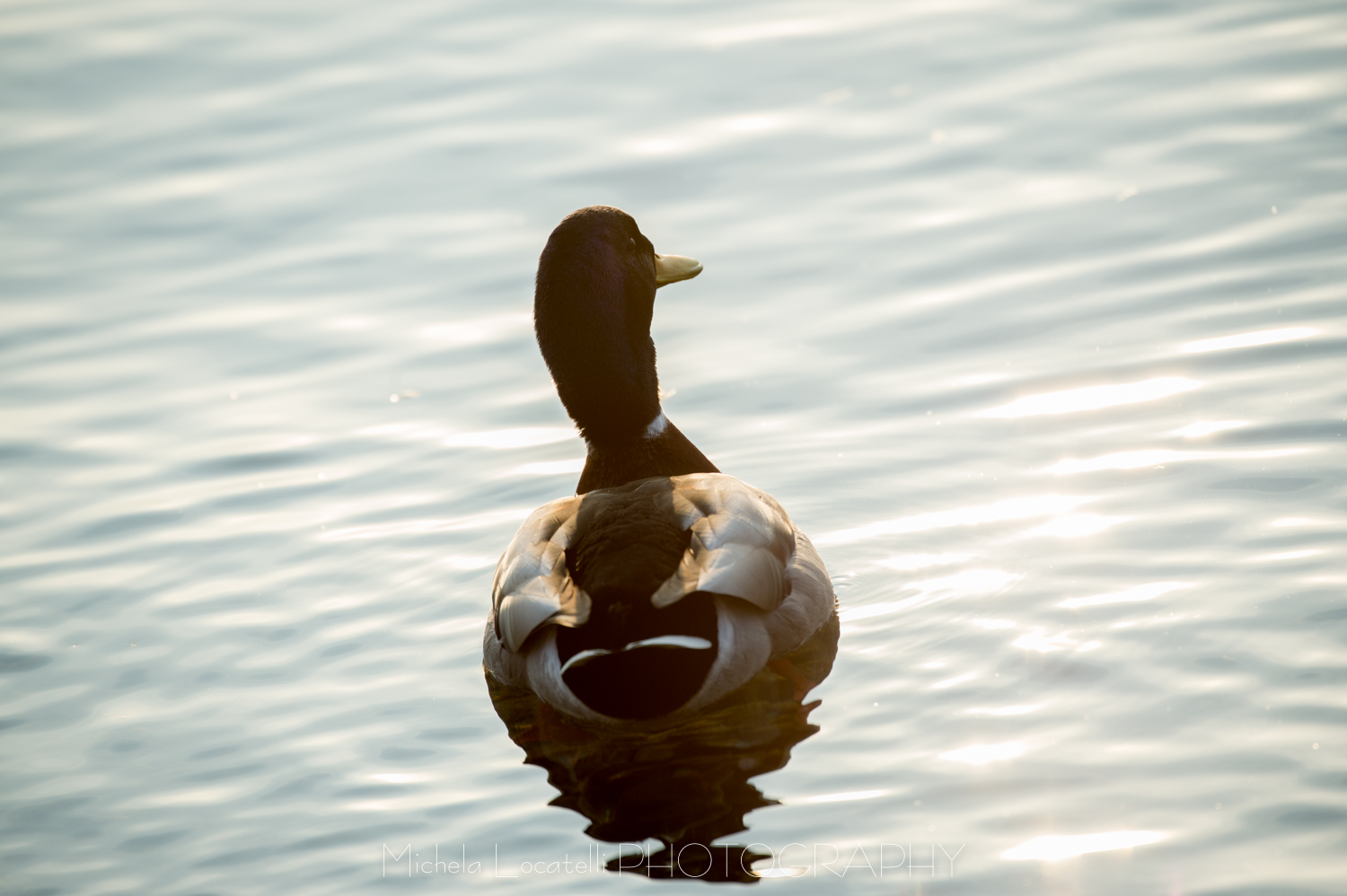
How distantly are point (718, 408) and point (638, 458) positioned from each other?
1390 millimetres

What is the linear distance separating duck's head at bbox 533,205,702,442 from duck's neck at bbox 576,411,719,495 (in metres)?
0.03

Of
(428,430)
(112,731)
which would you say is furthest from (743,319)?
(112,731)

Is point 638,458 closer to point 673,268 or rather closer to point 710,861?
point 673,268

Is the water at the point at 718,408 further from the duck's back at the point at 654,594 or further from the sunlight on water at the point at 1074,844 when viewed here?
the duck's back at the point at 654,594

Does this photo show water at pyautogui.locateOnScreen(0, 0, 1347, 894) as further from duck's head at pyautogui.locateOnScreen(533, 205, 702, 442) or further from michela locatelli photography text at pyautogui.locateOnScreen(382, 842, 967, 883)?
duck's head at pyautogui.locateOnScreen(533, 205, 702, 442)

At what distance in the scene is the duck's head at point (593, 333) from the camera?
22.3 ft

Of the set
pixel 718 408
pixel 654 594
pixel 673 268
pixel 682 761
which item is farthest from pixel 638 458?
pixel 682 761

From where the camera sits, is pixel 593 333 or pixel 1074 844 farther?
pixel 593 333

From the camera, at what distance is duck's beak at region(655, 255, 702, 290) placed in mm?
7605

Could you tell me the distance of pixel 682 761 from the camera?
211 inches

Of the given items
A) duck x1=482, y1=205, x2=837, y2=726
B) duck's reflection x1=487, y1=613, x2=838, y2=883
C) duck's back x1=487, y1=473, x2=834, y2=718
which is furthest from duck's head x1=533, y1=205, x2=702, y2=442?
duck's reflection x1=487, y1=613, x2=838, y2=883

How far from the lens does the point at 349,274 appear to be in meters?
9.96

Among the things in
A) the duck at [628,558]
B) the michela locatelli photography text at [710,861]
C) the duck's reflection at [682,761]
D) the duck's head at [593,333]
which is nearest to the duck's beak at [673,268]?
the duck at [628,558]

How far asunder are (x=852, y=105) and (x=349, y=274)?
139 inches
